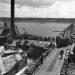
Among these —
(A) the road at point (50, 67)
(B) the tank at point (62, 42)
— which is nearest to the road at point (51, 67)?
(A) the road at point (50, 67)

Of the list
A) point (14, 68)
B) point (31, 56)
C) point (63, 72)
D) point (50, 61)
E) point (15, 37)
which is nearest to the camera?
point (63, 72)

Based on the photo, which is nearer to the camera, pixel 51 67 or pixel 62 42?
pixel 51 67

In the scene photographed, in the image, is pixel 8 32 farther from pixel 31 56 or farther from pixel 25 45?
pixel 31 56

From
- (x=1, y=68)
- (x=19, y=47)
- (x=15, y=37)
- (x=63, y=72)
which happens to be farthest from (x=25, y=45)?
(x=63, y=72)

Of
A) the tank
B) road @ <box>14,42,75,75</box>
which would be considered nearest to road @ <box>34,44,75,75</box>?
road @ <box>14,42,75,75</box>

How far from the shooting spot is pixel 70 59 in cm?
3844

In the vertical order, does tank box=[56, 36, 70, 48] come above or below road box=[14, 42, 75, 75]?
above

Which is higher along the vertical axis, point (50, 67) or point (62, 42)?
point (62, 42)

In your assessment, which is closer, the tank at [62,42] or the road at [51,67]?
the road at [51,67]

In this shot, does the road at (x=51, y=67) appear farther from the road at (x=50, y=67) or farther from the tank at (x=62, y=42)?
the tank at (x=62, y=42)

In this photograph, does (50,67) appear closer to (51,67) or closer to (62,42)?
(51,67)

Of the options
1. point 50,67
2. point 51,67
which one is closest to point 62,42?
point 51,67

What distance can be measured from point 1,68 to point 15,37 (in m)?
51.2

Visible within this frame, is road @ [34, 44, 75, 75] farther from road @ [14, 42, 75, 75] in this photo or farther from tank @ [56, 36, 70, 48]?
tank @ [56, 36, 70, 48]
